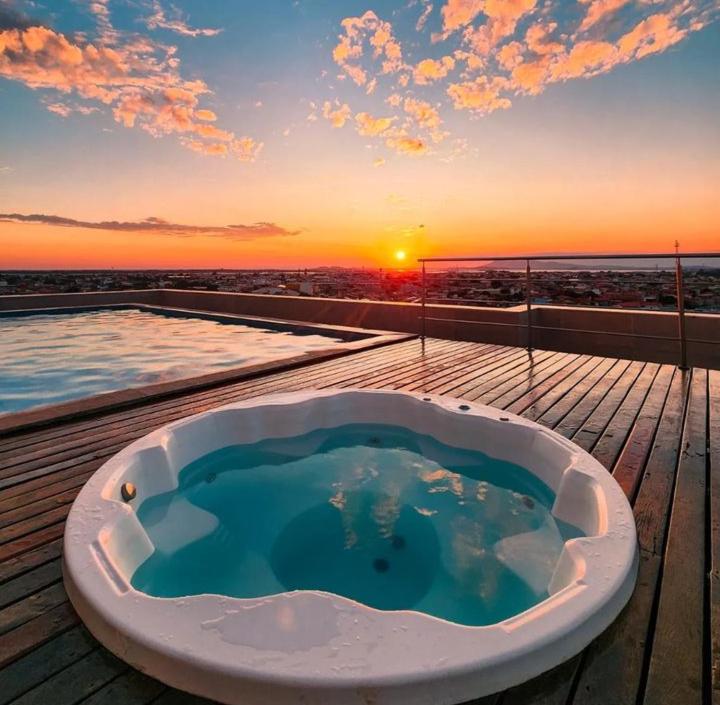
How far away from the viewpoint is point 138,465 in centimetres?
175

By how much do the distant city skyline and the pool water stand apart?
7.65 feet

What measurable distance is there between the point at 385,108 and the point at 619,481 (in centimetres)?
504

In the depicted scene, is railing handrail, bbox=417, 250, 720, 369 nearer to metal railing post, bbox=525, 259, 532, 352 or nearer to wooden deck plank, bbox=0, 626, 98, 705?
metal railing post, bbox=525, 259, 532, 352

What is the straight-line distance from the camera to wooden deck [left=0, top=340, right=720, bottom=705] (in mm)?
803

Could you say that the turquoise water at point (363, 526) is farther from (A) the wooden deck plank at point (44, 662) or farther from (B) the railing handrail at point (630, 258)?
(B) the railing handrail at point (630, 258)

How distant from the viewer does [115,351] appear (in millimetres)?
5262

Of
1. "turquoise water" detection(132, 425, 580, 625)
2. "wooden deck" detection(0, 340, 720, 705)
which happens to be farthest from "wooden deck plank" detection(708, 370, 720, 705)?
"turquoise water" detection(132, 425, 580, 625)

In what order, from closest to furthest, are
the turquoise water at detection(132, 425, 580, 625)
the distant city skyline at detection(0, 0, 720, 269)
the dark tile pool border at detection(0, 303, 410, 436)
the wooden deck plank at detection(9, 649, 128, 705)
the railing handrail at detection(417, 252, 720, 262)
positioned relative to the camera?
the wooden deck plank at detection(9, 649, 128, 705), the turquoise water at detection(132, 425, 580, 625), the dark tile pool border at detection(0, 303, 410, 436), the railing handrail at detection(417, 252, 720, 262), the distant city skyline at detection(0, 0, 720, 269)

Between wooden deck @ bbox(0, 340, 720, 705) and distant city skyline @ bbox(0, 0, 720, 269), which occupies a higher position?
distant city skyline @ bbox(0, 0, 720, 269)

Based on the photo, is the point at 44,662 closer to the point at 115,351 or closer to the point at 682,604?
the point at 682,604

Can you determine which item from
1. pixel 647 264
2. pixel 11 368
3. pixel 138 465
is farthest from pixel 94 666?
pixel 11 368

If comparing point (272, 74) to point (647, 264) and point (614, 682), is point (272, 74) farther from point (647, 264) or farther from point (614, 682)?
point (614, 682)

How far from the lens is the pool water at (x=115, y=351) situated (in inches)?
164

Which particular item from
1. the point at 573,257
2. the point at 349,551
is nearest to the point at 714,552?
the point at 349,551
